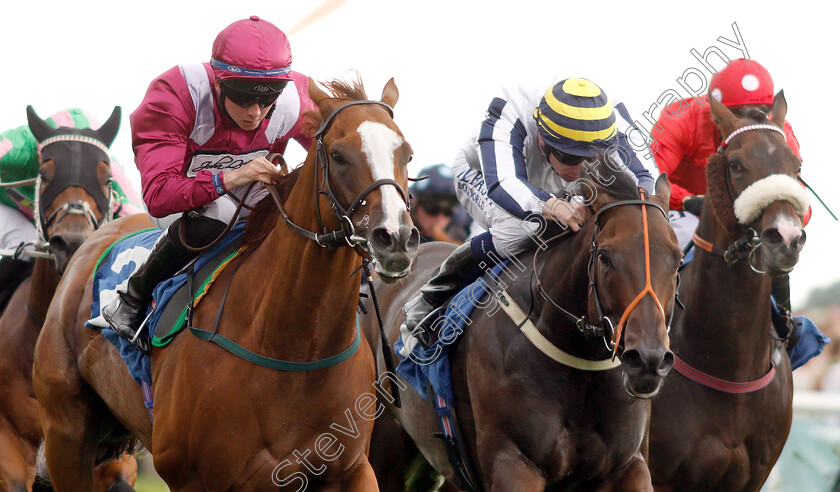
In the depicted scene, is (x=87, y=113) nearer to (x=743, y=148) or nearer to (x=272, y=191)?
(x=272, y=191)

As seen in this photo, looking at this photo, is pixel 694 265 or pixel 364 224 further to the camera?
pixel 694 265

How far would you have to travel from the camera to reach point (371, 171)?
3.63 meters

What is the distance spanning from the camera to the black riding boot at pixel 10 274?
7020mm

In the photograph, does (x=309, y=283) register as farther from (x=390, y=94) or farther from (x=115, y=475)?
(x=115, y=475)

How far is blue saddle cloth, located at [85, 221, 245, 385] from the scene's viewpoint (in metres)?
4.57

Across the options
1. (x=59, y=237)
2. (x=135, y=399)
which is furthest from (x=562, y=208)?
(x=59, y=237)

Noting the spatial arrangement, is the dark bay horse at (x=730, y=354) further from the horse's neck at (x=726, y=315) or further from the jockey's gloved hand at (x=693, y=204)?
the jockey's gloved hand at (x=693, y=204)

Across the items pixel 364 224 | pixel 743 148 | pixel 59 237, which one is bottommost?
pixel 59 237

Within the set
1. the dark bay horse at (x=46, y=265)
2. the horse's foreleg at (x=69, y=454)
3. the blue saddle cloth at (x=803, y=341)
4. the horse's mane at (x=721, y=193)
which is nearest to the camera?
the horse's mane at (x=721, y=193)

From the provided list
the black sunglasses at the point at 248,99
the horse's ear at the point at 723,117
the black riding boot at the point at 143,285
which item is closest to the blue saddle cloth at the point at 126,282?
the black riding boot at the point at 143,285

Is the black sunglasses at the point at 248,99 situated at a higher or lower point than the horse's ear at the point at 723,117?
higher

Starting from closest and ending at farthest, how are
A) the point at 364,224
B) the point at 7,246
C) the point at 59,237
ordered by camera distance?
1. the point at 364,224
2. the point at 59,237
3. the point at 7,246

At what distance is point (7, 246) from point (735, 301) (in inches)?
194

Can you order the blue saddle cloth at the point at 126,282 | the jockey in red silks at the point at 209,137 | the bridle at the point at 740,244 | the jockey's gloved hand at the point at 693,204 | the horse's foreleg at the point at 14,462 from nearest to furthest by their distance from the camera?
the jockey in red silks at the point at 209,137 → the blue saddle cloth at the point at 126,282 → the bridle at the point at 740,244 → the jockey's gloved hand at the point at 693,204 → the horse's foreleg at the point at 14,462
